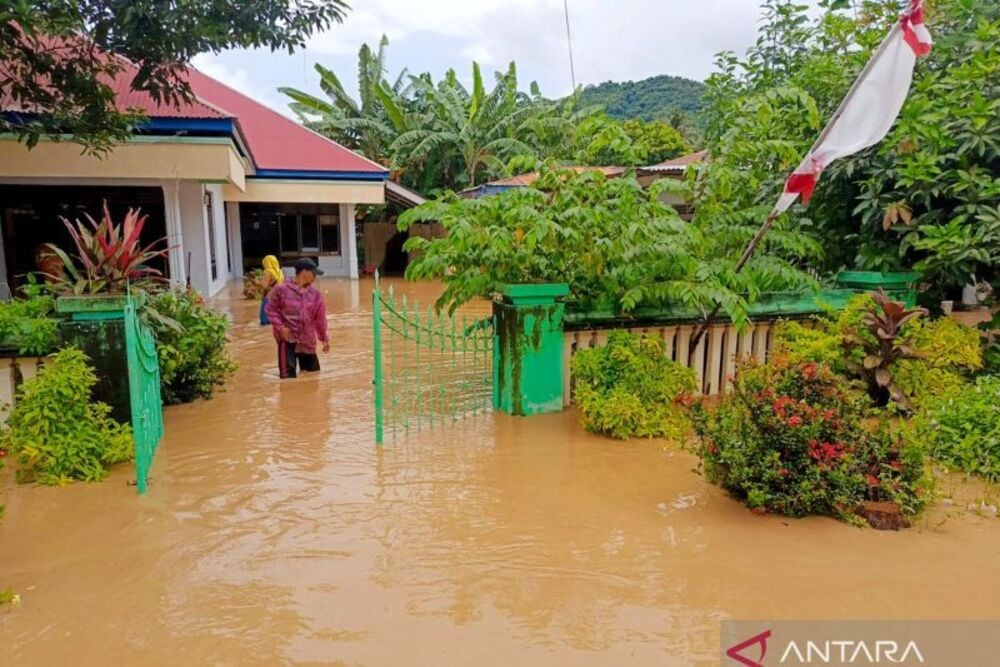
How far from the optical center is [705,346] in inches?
293

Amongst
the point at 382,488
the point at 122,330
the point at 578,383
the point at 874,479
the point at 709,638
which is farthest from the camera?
the point at 578,383

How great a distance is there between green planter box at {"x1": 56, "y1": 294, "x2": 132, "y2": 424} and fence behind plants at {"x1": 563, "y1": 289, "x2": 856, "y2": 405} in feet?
12.1

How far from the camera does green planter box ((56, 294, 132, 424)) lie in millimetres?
5219

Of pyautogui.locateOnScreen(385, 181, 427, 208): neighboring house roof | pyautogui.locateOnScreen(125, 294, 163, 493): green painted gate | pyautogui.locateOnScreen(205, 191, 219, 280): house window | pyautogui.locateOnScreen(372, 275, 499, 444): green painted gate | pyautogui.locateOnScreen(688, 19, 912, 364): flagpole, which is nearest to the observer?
pyautogui.locateOnScreen(125, 294, 163, 493): green painted gate

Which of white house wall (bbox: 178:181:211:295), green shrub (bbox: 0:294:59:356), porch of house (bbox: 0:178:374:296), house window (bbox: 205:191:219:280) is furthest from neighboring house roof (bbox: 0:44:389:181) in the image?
green shrub (bbox: 0:294:59:356)

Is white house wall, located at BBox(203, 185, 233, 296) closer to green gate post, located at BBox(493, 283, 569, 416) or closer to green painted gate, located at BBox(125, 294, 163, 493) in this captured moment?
green painted gate, located at BBox(125, 294, 163, 493)

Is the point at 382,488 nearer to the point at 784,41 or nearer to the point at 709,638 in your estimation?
the point at 709,638

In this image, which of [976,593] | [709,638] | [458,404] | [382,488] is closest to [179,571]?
[382,488]

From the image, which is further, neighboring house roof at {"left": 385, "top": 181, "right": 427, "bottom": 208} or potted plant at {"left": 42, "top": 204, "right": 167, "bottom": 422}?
neighboring house roof at {"left": 385, "top": 181, "right": 427, "bottom": 208}

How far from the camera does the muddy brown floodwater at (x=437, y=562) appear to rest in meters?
3.19

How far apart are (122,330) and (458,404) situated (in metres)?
3.02

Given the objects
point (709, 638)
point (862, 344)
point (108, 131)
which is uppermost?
point (108, 131)

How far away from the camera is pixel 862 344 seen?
652cm

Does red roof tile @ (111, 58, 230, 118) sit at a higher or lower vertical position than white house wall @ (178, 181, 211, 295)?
higher
